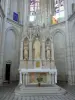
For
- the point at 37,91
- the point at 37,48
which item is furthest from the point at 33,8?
the point at 37,91

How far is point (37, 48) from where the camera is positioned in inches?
534

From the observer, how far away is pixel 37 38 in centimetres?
1396

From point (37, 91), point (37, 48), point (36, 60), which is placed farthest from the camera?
point (37, 48)

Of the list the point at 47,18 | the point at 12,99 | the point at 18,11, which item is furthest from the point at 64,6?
the point at 12,99

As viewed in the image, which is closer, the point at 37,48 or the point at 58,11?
the point at 37,48

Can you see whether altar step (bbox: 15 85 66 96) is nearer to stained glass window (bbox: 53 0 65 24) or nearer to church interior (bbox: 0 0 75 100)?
church interior (bbox: 0 0 75 100)

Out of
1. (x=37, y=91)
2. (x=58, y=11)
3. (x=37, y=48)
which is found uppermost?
(x=58, y=11)

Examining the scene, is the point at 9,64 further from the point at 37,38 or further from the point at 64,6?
the point at 64,6

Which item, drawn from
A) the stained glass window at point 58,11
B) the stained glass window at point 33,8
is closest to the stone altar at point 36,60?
the stained glass window at point 58,11

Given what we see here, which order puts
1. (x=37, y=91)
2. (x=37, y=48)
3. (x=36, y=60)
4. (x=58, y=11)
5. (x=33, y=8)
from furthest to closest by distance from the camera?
1. (x=33, y=8)
2. (x=58, y=11)
3. (x=37, y=48)
4. (x=36, y=60)
5. (x=37, y=91)

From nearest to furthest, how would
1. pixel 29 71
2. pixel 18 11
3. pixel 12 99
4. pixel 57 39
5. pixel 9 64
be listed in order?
1. pixel 12 99
2. pixel 29 71
3. pixel 9 64
4. pixel 57 39
5. pixel 18 11

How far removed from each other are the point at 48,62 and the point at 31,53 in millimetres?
2052

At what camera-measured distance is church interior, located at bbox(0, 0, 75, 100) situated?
1210 centimetres

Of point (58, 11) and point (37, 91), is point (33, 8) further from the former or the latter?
point (37, 91)
